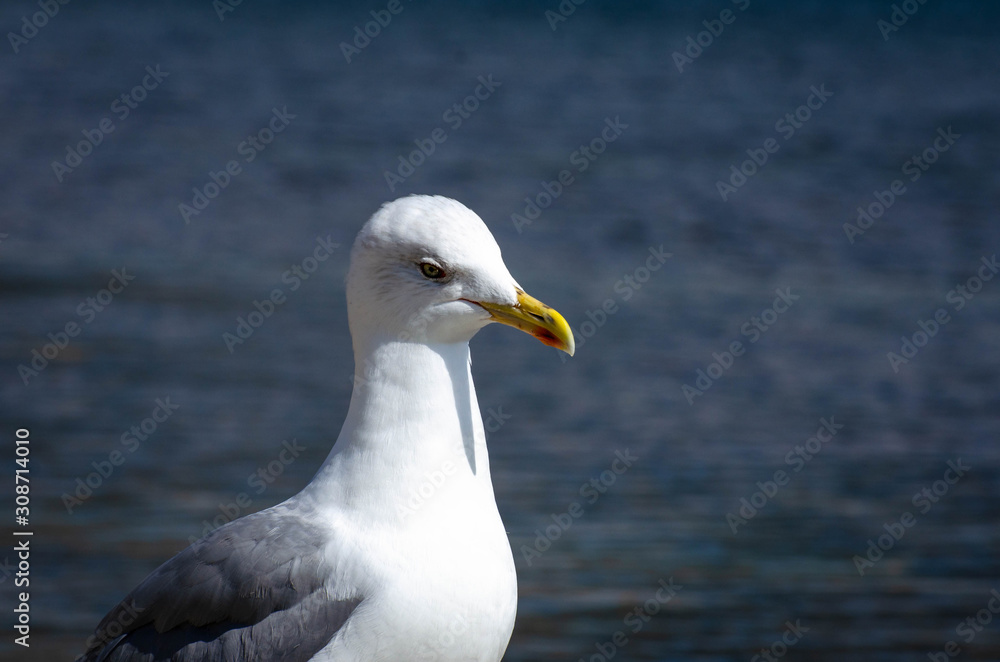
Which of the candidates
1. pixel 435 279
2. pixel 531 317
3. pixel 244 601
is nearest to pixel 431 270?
pixel 435 279

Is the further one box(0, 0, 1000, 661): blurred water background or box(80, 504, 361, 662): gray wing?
box(0, 0, 1000, 661): blurred water background

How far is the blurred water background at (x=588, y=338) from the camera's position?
7.26m

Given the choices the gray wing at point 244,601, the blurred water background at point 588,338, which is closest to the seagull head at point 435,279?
the gray wing at point 244,601

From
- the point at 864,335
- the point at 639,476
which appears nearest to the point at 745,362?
the point at 864,335

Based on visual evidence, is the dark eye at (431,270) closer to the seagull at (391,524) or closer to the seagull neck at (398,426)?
the seagull at (391,524)

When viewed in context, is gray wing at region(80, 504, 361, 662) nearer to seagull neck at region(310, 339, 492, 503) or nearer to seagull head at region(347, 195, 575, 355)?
seagull neck at region(310, 339, 492, 503)

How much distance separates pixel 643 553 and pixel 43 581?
3129 mm

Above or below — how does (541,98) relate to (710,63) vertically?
below

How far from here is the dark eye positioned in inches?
152

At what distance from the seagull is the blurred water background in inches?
107

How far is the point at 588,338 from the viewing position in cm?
1110

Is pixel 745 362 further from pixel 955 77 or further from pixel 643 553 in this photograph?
pixel 955 77

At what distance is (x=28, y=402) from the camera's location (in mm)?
9320

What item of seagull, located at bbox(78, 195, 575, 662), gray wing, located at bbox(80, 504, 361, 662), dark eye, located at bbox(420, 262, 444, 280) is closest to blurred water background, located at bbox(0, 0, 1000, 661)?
gray wing, located at bbox(80, 504, 361, 662)
